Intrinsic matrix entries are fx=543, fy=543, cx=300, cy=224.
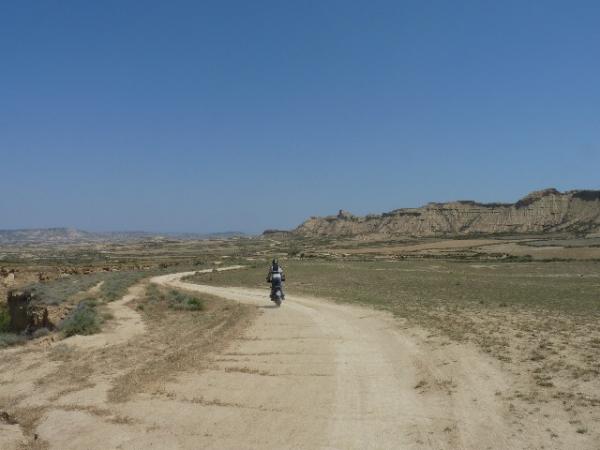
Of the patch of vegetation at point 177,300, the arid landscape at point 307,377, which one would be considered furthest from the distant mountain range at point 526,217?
the arid landscape at point 307,377

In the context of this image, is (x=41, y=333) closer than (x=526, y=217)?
Yes

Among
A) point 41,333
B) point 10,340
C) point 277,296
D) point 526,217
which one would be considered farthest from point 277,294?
point 526,217

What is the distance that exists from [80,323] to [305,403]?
1201cm

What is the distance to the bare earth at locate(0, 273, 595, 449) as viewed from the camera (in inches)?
337

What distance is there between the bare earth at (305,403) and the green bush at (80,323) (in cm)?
267

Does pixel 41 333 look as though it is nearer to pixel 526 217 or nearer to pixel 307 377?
pixel 307 377

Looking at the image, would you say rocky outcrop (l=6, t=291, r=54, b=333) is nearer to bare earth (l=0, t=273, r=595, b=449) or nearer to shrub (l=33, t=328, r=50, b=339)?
shrub (l=33, t=328, r=50, b=339)

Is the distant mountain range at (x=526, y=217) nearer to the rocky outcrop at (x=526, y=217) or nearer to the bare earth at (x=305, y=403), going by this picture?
the rocky outcrop at (x=526, y=217)

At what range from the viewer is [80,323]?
1927 centimetres

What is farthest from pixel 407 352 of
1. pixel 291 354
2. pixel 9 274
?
pixel 9 274

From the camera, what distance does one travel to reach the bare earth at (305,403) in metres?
8.57

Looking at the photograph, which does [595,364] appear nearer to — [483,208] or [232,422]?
[232,422]

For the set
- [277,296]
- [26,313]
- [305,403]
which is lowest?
[26,313]

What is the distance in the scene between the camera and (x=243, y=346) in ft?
52.2
